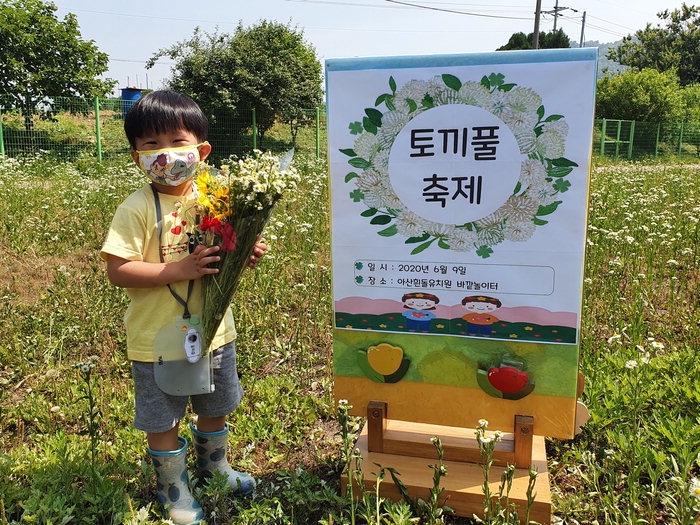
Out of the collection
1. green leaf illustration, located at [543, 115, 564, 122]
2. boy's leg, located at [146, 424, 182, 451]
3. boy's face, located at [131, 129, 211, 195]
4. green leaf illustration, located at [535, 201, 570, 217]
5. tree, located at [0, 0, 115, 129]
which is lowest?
boy's leg, located at [146, 424, 182, 451]

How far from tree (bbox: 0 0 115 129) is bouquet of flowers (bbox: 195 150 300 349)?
13.3 meters

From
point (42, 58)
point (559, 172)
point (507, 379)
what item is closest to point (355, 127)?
point (559, 172)

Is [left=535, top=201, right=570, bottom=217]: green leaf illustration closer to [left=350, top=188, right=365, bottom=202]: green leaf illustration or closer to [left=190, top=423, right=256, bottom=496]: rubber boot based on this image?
[left=350, top=188, right=365, bottom=202]: green leaf illustration

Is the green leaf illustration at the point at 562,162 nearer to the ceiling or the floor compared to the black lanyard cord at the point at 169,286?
nearer to the ceiling

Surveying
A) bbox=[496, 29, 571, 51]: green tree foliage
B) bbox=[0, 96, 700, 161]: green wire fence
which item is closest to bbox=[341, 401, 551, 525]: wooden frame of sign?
bbox=[0, 96, 700, 161]: green wire fence

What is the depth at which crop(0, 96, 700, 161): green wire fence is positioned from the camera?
41.5 ft

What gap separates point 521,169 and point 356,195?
61cm

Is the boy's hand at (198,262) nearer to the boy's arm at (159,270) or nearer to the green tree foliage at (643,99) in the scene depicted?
the boy's arm at (159,270)

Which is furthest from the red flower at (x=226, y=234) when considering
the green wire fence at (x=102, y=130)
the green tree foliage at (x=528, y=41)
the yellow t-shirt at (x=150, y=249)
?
the green tree foliage at (x=528, y=41)

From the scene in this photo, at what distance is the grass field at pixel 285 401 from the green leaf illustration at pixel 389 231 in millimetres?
815

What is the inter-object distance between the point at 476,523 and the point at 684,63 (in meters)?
54.0

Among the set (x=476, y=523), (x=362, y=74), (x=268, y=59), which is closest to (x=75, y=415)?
(x=476, y=523)

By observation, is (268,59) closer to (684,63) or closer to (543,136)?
(543,136)

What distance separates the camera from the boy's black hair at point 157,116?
2018 millimetres
